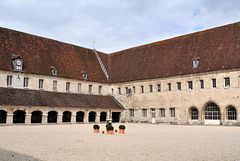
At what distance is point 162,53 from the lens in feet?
118

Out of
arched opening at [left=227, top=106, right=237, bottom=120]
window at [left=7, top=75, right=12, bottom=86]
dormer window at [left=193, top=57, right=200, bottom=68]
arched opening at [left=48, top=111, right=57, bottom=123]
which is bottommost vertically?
arched opening at [left=48, top=111, right=57, bottom=123]

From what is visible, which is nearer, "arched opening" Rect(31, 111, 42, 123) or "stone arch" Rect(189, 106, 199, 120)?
"stone arch" Rect(189, 106, 199, 120)

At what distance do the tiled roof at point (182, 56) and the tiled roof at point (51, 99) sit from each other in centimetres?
445

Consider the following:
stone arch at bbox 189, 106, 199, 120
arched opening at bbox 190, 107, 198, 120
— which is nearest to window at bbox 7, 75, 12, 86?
stone arch at bbox 189, 106, 199, 120

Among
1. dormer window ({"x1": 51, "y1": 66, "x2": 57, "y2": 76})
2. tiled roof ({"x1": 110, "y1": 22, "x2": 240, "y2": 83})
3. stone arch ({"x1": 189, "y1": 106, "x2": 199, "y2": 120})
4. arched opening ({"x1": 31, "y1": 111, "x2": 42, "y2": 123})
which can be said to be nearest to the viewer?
tiled roof ({"x1": 110, "y1": 22, "x2": 240, "y2": 83})

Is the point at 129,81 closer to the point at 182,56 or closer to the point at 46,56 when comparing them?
the point at 182,56

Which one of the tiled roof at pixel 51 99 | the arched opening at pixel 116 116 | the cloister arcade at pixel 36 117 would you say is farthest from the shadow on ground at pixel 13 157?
the arched opening at pixel 116 116

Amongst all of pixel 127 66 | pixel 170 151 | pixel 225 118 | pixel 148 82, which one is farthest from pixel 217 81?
pixel 170 151

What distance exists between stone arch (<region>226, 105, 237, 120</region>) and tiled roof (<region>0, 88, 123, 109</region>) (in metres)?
14.8

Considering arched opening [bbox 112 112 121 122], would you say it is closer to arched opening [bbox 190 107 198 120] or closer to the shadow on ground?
arched opening [bbox 190 107 198 120]

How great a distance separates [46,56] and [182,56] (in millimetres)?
17000

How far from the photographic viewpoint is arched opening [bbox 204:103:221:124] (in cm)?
2856

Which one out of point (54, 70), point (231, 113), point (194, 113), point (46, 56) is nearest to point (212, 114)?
point (231, 113)

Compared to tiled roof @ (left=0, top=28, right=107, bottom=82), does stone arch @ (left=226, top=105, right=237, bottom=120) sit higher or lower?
lower
